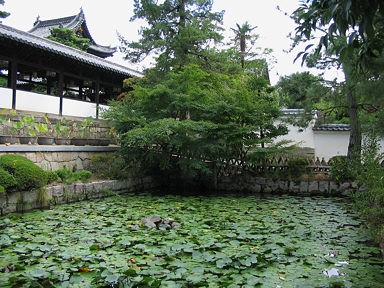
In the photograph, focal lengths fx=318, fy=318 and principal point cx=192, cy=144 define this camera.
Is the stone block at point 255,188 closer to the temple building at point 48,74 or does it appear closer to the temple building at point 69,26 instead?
the temple building at point 48,74

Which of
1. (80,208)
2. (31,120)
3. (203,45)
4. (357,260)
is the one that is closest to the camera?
(357,260)

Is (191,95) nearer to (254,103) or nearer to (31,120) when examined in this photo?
(254,103)

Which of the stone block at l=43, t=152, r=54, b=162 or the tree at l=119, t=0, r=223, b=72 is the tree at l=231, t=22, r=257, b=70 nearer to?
the tree at l=119, t=0, r=223, b=72

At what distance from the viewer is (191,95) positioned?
30.1 feet

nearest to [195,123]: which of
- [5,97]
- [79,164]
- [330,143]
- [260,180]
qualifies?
[260,180]

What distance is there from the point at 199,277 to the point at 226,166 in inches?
A: 280

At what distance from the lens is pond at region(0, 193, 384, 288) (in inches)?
123

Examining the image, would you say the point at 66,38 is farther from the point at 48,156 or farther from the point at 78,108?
the point at 48,156

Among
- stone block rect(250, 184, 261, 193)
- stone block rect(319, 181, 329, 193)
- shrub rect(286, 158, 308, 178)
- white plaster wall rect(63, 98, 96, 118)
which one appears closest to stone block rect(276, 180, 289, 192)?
shrub rect(286, 158, 308, 178)

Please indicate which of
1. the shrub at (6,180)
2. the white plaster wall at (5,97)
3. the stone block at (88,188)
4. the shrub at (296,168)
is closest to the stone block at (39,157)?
the stone block at (88,188)

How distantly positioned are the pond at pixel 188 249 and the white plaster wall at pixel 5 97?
16.4 feet

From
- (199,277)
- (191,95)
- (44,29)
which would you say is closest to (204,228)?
(199,277)

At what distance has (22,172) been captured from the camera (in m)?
6.06

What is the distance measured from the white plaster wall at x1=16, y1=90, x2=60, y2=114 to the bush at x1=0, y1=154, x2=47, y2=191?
4493mm
